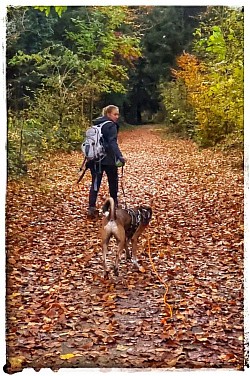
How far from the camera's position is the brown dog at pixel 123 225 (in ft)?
12.8

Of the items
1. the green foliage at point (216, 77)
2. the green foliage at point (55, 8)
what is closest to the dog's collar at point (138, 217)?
the green foliage at point (216, 77)

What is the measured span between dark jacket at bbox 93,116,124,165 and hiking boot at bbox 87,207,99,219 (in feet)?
1.05

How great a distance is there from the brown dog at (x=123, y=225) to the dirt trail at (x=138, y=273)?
78 mm

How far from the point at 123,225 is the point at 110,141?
57 cm

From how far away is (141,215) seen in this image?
4016 millimetres

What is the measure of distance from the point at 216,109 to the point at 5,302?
2.05 metres

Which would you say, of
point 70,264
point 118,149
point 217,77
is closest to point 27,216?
point 70,264

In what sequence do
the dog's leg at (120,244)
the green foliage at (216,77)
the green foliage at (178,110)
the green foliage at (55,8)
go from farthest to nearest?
the green foliage at (178,110), the dog's leg at (120,244), the green foliage at (216,77), the green foliage at (55,8)

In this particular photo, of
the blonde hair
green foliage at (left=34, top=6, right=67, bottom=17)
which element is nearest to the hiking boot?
the blonde hair

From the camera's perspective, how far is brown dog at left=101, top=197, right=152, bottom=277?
3914 mm

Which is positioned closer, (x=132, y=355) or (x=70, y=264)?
(x=132, y=355)

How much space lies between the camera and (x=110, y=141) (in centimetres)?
394

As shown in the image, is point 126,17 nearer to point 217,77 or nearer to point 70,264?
point 217,77

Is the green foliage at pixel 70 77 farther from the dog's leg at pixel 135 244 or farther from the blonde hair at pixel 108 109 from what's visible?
the dog's leg at pixel 135 244
